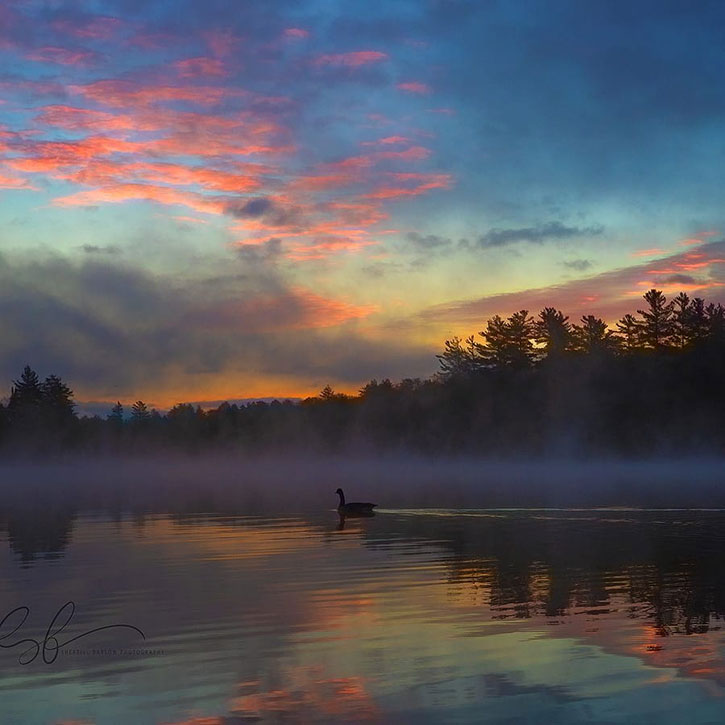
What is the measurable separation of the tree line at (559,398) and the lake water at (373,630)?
87651 mm

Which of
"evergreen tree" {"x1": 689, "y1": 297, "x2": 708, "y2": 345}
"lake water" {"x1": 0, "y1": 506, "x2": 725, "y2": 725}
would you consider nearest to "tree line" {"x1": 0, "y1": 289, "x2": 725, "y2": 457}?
"evergreen tree" {"x1": 689, "y1": 297, "x2": 708, "y2": 345}

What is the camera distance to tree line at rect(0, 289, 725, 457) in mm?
121438

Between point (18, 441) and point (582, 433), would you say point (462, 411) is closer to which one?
point (582, 433)

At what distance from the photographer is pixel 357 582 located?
26344 millimetres

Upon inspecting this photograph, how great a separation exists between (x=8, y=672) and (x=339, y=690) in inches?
237

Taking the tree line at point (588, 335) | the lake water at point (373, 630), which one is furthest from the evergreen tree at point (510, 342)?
the lake water at point (373, 630)

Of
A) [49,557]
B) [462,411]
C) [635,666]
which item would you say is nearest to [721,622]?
[635,666]
